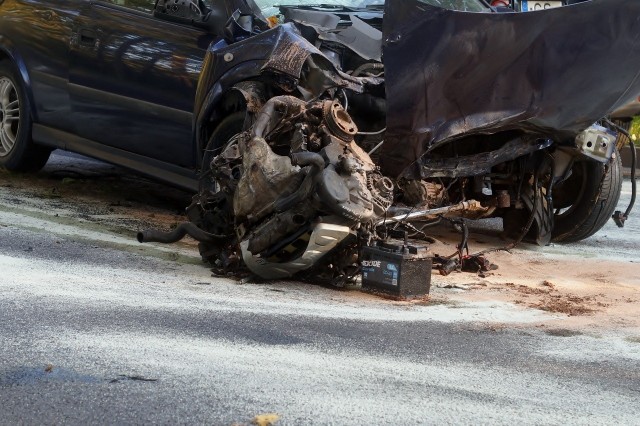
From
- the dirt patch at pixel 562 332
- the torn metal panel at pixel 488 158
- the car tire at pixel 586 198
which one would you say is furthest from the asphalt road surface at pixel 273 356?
the car tire at pixel 586 198

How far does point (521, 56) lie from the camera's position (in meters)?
7.27

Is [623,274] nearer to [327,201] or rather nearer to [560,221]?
[560,221]

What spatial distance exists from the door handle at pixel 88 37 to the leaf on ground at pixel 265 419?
5.63m

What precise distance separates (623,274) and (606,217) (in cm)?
107

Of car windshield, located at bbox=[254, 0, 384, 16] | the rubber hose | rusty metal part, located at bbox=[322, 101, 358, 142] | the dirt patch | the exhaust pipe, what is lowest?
the dirt patch

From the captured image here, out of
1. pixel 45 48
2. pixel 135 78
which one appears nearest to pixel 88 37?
pixel 45 48

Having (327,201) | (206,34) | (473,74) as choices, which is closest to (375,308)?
(327,201)

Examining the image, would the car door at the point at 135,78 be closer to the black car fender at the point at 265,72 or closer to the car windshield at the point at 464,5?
the black car fender at the point at 265,72

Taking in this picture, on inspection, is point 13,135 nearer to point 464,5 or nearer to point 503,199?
point 464,5

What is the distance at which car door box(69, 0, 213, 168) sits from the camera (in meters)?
8.80

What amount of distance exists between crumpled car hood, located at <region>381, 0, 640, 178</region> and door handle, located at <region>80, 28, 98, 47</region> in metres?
3.18

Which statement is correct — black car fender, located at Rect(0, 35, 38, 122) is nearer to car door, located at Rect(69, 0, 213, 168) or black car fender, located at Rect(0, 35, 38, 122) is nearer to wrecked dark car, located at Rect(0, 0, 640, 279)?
car door, located at Rect(69, 0, 213, 168)

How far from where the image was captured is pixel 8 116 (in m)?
10.7

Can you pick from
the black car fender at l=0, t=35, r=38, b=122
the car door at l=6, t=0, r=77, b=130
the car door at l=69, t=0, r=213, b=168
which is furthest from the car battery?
the black car fender at l=0, t=35, r=38, b=122
